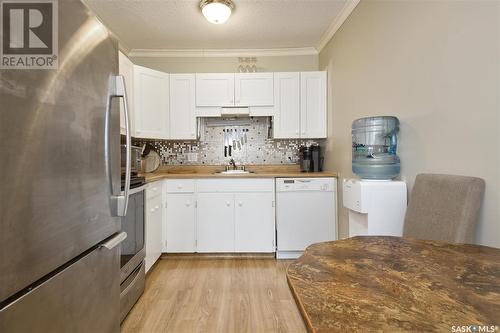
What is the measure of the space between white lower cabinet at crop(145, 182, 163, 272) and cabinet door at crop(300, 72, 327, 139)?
1899mm

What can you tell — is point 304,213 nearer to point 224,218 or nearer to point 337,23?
point 224,218

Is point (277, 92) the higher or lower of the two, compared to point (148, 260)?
higher

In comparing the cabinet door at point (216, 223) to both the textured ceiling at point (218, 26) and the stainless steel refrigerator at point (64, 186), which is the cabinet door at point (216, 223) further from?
the textured ceiling at point (218, 26)

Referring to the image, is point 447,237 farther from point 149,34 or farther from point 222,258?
point 149,34

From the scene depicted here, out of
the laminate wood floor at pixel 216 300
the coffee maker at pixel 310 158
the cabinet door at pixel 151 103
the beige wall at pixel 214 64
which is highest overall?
the beige wall at pixel 214 64

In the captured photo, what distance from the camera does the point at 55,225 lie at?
843 mm

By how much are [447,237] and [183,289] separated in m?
1.95

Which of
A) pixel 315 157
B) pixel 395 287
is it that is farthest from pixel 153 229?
pixel 395 287

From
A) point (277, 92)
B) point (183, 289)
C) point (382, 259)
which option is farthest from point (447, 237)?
point (277, 92)

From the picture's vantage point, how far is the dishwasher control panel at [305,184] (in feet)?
9.38

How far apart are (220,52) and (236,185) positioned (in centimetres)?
192

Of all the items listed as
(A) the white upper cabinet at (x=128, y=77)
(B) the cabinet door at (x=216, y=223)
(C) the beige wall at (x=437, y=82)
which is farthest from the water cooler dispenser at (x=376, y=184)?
(A) the white upper cabinet at (x=128, y=77)

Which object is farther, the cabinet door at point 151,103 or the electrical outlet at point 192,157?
the electrical outlet at point 192,157

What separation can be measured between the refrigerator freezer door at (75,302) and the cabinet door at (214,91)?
2.31 m
